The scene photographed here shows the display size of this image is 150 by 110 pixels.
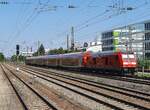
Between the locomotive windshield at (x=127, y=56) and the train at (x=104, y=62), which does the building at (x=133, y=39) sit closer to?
the train at (x=104, y=62)

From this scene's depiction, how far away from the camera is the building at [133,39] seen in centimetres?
13625

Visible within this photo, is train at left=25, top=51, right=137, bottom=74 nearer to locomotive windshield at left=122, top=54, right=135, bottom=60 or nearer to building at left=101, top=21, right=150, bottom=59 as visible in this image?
locomotive windshield at left=122, top=54, right=135, bottom=60

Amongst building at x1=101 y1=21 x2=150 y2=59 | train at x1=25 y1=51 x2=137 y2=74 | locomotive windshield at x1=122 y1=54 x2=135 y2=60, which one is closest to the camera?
train at x1=25 y1=51 x2=137 y2=74

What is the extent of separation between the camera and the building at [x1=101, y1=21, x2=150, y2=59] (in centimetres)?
13625

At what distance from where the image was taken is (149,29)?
141 meters

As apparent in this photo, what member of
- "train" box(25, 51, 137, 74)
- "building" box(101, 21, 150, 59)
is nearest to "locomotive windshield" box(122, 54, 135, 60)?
"train" box(25, 51, 137, 74)

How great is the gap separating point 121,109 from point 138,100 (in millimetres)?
3712

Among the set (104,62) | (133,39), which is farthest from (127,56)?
(133,39)

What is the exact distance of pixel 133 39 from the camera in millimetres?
145375

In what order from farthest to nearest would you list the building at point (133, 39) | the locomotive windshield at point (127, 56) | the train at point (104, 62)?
1. the building at point (133, 39)
2. the locomotive windshield at point (127, 56)
3. the train at point (104, 62)

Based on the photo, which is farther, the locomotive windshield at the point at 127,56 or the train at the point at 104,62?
the locomotive windshield at the point at 127,56

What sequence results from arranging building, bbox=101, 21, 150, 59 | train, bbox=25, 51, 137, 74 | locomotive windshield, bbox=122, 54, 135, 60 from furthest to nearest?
building, bbox=101, 21, 150, 59, locomotive windshield, bbox=122, 54, 135, 60, train, bbox=25, 51, 137, 74

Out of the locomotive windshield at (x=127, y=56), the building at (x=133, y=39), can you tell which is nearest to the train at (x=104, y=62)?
the locomotive windshield at (x=127, y=56)

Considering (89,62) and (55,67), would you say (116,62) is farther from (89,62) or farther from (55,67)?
(55,67)
